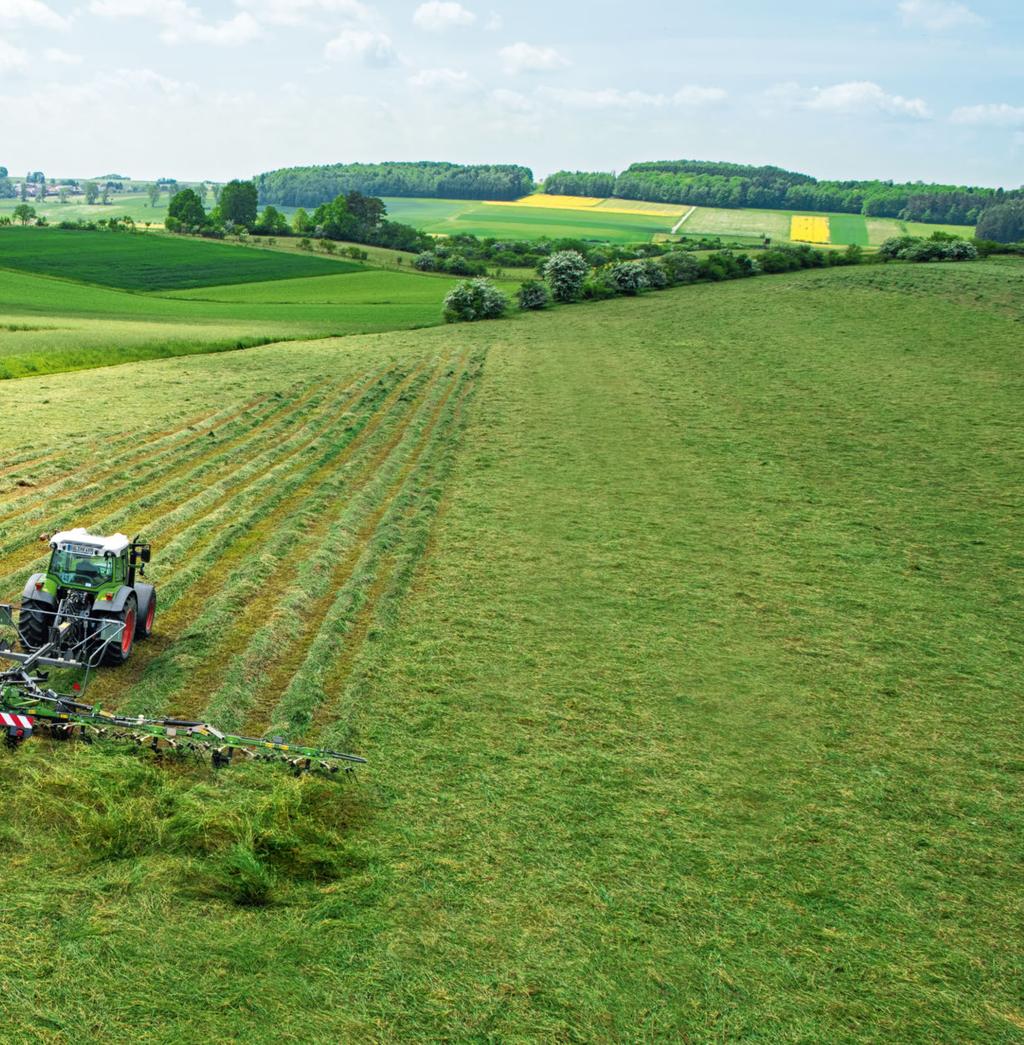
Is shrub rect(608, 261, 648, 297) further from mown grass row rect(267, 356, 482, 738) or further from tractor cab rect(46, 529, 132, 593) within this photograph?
tractor cab rect(46, 529, 132, 593)

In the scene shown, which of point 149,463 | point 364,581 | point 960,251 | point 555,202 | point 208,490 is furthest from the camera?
point 555,202

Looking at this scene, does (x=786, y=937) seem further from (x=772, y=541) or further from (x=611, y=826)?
(x=772, y=541)

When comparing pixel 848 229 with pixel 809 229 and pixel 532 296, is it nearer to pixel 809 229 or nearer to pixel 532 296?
pixel 809 229

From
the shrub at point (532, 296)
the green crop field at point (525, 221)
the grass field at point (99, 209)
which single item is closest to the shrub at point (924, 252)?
the shrub at point (532, 296)

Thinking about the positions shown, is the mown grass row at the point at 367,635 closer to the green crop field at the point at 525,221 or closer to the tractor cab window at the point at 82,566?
the tractor cab window at the point at 82,566

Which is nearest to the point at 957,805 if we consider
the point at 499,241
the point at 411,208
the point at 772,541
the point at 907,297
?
the point at 772,541

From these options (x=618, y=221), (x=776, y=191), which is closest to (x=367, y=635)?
(x=618, y=221)
